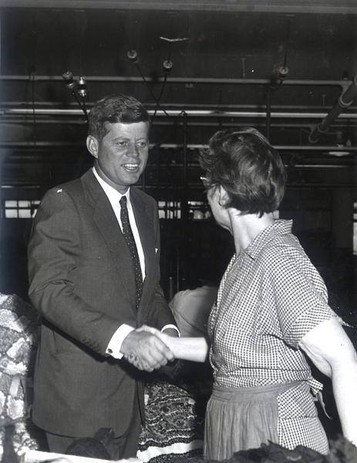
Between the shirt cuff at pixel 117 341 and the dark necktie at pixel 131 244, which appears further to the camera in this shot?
the dark necktie at pixel 131 244

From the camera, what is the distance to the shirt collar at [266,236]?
2.01 meters

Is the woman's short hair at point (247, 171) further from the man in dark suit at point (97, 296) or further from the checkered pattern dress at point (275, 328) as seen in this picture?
the man in dark suit at point (97, 296)

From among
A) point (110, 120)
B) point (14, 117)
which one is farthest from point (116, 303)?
point (14, 117)

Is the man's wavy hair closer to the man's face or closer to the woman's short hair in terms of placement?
the man's face

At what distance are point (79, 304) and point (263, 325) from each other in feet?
2.56

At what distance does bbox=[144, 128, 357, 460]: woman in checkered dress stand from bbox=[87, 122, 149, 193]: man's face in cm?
70

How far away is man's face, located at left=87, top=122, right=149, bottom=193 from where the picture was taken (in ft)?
9.07

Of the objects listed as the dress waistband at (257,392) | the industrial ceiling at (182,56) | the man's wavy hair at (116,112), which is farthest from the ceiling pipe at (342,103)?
the dress waistband at (257,392)

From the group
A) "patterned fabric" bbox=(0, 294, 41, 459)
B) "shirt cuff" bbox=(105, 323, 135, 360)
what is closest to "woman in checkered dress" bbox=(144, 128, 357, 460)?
"shirt cuff" bbox=(105, 323, 135, 360)

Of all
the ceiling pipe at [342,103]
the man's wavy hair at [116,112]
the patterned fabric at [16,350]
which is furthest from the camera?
the ceiling pipe at [342,103]

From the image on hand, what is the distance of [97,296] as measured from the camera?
8.50 feet

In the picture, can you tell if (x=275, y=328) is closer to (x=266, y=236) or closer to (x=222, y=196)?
(x=266, y=236)

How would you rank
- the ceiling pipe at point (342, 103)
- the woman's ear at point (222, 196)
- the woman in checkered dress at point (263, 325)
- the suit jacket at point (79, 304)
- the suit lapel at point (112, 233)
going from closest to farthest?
the woman in checkered dress at point (263, 325), the woman's ear at point (222, 196), the suit jacket at point (79, 304), the suit lapel at point (112, 233), the ceiling pipe at point (342, 103)

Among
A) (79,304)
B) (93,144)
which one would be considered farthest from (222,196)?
(93,144)
